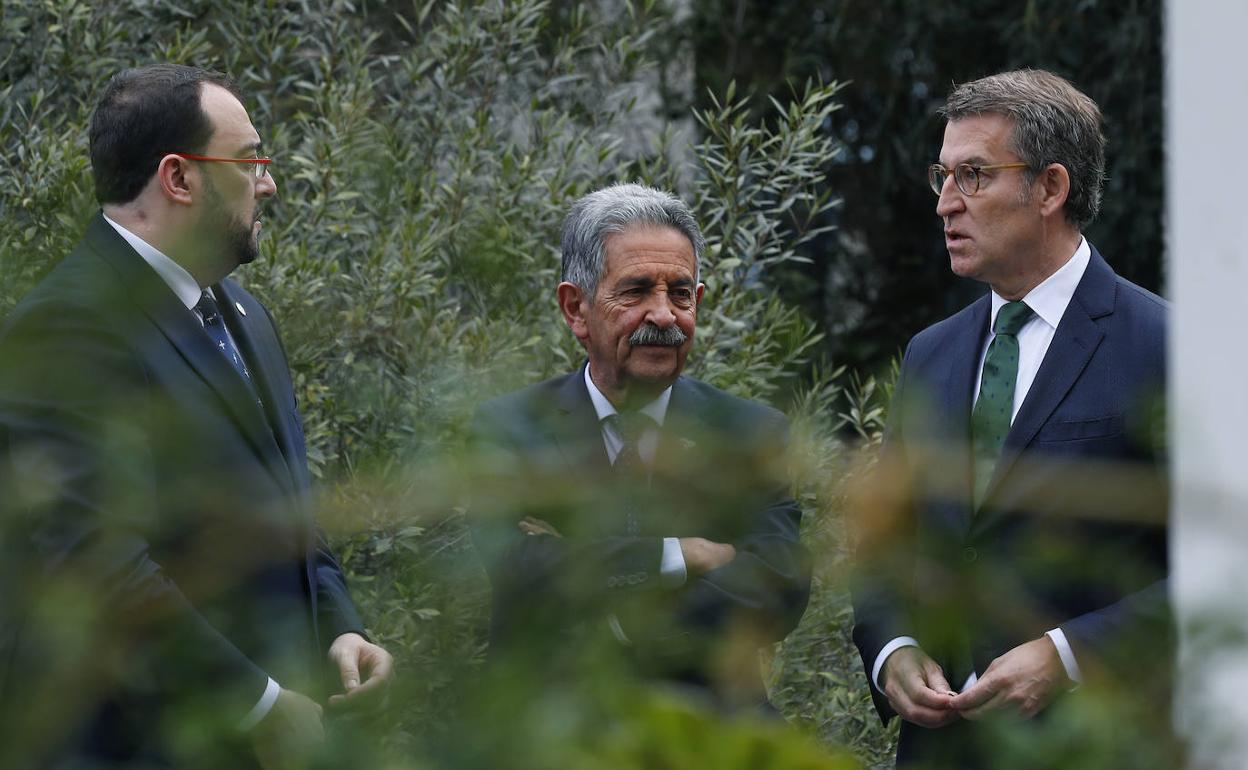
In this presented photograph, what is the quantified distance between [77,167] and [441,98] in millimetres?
1707

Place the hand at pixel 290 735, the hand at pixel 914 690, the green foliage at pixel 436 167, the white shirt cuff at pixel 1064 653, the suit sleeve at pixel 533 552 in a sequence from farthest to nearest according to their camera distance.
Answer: the green foliage at pixel 436 167 → the hand at pixel 914 690 → the white shirt cuff at pixel 1064 653 → the suit sleeve at pixel 533 552 → the hand at pixel 290 735

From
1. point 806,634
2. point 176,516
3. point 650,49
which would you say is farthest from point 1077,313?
point 650,49

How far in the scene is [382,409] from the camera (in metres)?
1.93

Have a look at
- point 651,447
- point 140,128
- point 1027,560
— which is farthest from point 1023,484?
point 140,128

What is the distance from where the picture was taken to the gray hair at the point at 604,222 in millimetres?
3705

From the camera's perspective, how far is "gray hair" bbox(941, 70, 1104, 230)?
3684mm

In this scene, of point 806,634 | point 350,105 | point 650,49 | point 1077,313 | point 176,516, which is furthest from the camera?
point 650,49

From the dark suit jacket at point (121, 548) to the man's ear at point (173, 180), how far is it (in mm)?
1396

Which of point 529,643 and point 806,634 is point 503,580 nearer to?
point 529,643

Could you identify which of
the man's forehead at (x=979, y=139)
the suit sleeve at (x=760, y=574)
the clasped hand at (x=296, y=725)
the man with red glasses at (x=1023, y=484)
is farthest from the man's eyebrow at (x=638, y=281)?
the clasped hand at (x=296, y=725)

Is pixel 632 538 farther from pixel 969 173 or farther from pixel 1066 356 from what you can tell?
pixel 969 173

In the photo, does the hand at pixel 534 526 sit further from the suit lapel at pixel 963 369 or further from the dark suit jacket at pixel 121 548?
the suit lapel at pixel 963 369

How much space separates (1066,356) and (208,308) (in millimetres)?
1859

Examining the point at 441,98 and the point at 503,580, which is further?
the point at 441,98
